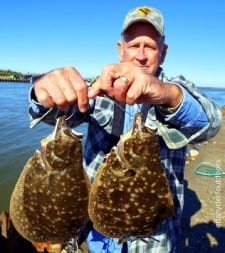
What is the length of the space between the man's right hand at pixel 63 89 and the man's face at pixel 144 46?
1249 mm

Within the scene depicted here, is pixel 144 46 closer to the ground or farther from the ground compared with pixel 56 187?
farther from the ground

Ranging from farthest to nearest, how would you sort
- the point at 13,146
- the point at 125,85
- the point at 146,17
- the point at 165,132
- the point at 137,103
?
the point at 13,146 → the point at 146,17 → the point at 165,132 → the point at 137,103 → the point at 125,85

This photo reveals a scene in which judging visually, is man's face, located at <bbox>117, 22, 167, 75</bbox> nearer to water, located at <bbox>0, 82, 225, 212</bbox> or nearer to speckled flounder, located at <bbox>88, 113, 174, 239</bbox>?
speckled flounder, located at <bbox>88, 113, 174, 239</bbox>

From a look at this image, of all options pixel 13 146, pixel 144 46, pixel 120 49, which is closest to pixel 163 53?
pixel 144 46

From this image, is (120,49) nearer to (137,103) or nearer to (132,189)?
(137,103)

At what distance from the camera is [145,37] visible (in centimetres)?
334

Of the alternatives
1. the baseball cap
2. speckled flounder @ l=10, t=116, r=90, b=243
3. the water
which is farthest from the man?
the water

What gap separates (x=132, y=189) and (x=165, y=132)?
60 cm

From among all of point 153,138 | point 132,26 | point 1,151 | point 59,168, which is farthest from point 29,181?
point 1,151

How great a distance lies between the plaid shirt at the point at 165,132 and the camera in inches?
107

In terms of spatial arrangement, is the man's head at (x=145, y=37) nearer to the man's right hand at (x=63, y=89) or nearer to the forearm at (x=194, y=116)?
the forearm at (x=194, y=116)

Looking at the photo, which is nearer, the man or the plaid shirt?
the man

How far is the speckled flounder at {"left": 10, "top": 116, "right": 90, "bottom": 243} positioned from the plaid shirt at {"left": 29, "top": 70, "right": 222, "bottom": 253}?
0.32 metres

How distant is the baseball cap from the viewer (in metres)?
3.25
